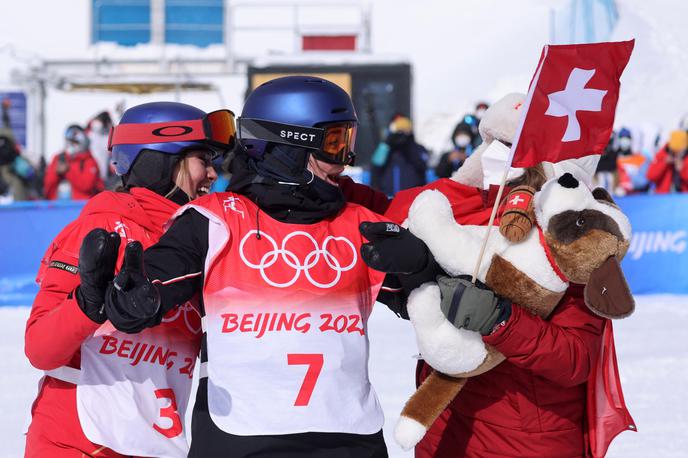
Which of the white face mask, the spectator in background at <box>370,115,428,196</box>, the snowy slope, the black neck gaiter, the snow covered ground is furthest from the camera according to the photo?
the snowy slope

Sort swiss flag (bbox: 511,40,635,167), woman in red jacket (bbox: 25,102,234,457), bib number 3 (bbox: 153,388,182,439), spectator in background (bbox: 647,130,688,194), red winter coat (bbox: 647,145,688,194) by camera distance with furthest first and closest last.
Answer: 1. red winter coat (bbox: 647,145,688,194)
2. spectator in background (bbox: 647,130,688,194)
3. bib number 3 (bbox: 153,388,182,439)
4. woman in red jacket (bbox: 25,102,234,457)
5. swiss flag (bbox: 511,40,635,167)

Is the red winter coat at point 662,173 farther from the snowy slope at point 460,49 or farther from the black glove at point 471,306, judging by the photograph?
the snowy slope at point 460,49

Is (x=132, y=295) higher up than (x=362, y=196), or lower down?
lower down

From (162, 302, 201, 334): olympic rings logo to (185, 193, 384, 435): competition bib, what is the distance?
0.52 metres

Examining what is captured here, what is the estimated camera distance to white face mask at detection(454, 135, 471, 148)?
1116 cm

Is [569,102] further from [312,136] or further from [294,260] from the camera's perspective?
[294,260]

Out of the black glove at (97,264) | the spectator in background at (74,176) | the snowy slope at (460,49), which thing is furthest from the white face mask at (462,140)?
the snowy slope at (460,49)

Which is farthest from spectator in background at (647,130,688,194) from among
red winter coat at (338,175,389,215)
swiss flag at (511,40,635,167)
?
swiss flag at (511,40,635,167)

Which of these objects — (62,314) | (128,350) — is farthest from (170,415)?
(62,314)

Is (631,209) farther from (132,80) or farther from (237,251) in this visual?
(132,80)

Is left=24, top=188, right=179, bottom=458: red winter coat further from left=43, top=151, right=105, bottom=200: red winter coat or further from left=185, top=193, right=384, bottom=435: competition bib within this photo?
left=43, top=151, right=105, bottom=200: red winter coat

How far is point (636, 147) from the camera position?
17.1 m

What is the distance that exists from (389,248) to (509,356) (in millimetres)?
474

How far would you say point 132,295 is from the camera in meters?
2.37
